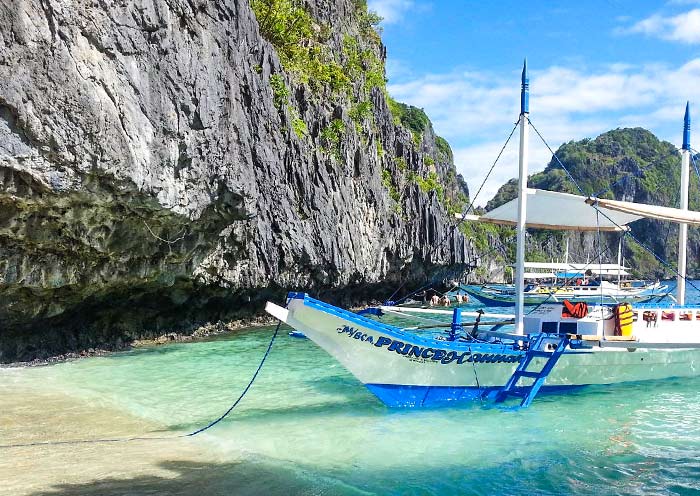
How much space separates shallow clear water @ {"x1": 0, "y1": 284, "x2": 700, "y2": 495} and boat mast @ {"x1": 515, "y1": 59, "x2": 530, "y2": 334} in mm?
2162

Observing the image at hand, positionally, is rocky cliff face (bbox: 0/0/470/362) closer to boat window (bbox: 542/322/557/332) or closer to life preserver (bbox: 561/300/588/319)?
boat window (bbox: 542/322/557/332)

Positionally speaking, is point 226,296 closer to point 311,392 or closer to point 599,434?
point 311,392

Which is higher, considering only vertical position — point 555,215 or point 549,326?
point 555,215

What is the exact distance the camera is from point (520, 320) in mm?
13859

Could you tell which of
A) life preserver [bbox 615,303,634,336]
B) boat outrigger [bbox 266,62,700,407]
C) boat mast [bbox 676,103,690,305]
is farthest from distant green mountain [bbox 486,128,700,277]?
life preserver [bbox 615,303,634,336]

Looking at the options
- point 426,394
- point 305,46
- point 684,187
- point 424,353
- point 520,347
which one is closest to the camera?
point 424,353

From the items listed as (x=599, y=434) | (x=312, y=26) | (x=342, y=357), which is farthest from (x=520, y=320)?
(x=312, y=26)

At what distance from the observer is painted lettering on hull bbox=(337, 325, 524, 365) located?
36.8ft

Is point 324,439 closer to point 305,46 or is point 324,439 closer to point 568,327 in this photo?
point 568,327

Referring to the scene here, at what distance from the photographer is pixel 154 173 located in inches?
574

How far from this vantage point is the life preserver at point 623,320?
47.2 feet

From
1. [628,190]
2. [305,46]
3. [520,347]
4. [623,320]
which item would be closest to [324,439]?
[520,347]

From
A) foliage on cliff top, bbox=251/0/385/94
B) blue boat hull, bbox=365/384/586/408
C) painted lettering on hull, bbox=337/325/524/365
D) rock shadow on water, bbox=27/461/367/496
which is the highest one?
foliage on cliff top, bbox=251/0/385/94

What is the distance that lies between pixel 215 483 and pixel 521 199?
9.17m
